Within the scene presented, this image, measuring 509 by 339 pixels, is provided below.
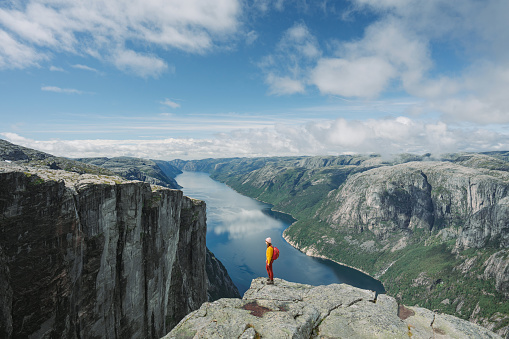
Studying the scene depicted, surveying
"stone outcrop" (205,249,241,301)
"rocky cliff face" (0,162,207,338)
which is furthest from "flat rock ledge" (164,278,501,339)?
"stone outcrop" (205,249,241,301)

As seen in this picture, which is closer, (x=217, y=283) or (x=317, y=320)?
(x=317, y=320)

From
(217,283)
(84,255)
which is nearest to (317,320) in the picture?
(84,255)

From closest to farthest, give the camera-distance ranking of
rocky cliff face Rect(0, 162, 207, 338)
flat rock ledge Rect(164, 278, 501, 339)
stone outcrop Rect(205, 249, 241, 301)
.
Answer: flat rock ledge Rect(164, 278, 501, 339)
rocky cliff face Rect(0, 162, 207, 338)
stone outcrop Rect(205, 249, 241, 301)

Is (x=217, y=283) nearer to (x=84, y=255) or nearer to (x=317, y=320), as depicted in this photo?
(x=84, y=255)

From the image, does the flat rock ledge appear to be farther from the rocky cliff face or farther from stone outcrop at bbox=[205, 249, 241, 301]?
stone outcrop at bbox=[205, 249, 241, 301]

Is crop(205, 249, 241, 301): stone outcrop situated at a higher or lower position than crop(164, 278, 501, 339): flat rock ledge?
lower

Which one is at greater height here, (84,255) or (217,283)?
(84,255)

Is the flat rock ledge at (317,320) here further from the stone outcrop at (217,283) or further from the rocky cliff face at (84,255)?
the stone outcrop at (217,283)

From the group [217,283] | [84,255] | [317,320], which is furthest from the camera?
[217,283]
